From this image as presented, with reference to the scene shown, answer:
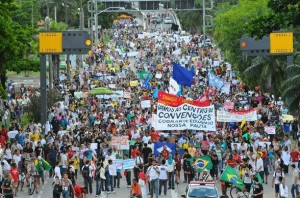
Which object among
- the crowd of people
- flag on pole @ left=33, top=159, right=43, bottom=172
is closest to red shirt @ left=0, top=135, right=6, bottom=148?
the crowd of people

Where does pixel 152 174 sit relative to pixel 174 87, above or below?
below

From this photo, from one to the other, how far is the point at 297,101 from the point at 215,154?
8312mm

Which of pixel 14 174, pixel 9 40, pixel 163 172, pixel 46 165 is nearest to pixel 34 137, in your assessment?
pixel 46 165

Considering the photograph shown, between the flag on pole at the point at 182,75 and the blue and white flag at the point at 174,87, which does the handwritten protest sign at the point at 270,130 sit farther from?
the blue and white flag at the point at 174,87

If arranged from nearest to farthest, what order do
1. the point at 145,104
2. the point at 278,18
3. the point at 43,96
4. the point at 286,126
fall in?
1. the point at 278,18
2. the point at 286,126
3. the point at 43,96
4. the point at 145,104

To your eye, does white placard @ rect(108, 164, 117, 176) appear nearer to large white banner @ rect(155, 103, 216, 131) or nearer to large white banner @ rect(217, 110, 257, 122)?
large white banner @ rect(155, 103, 216, 131)

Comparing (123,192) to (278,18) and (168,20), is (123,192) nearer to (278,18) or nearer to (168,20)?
(278,18)

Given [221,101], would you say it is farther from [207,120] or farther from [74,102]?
[207,120]

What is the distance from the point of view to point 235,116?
146ft

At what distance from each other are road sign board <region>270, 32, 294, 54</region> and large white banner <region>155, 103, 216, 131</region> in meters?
10.9

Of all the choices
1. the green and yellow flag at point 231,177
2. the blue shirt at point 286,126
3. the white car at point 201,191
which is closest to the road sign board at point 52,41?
the blue shirt at point 286,126

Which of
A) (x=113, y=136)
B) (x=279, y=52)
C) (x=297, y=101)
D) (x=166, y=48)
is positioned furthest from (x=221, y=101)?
(x=166, y=48)

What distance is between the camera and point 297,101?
45281 millimetres

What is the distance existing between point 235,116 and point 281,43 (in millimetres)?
7498
